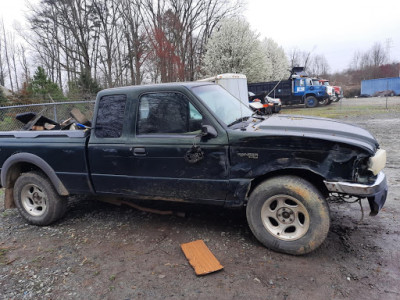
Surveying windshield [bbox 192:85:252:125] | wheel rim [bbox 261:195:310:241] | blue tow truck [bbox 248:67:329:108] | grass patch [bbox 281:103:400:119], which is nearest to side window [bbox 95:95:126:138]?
windshield [bbox 192:85:252:125]

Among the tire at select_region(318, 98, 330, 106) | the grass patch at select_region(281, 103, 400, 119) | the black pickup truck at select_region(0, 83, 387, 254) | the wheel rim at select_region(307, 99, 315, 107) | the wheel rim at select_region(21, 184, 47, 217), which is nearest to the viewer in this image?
the black pickup truck at select_region(0, 83, 387, 254)

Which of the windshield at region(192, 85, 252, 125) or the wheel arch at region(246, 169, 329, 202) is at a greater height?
the windshield at region(192, 85, 252, 125)

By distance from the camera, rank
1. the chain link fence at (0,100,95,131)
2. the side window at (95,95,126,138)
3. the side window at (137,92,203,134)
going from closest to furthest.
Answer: the side window at (137,92,203,134), the side window at (95,95,126,138), the chain link fence at (0,100,95,131)

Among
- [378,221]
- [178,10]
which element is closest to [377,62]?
[178,10]

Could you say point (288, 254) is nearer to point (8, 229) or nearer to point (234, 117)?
point (234, 117)

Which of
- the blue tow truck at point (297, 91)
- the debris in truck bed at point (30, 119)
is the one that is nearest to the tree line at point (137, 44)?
the blue tow truck at point (297, 91)

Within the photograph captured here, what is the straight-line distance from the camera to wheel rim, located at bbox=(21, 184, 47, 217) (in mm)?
4141

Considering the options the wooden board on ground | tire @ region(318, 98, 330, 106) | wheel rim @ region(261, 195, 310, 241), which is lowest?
the wooden board on ground

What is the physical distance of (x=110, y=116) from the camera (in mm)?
3670

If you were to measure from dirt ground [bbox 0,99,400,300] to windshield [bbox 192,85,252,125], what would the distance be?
4.75ft

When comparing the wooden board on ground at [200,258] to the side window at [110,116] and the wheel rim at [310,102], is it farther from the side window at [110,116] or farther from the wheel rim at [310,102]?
the wheel rim at [310,102]

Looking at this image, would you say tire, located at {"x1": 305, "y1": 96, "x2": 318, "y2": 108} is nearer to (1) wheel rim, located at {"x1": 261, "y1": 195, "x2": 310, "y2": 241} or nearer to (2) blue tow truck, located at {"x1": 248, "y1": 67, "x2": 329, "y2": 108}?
(2) blue tow truck, located at {"x1": 248, "y1": 67, "x2": 329, "y2": 108}

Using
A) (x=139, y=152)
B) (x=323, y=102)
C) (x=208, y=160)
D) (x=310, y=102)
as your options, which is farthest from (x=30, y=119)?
(x=323, y=102)

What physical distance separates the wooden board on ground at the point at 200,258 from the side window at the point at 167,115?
4.31ft
